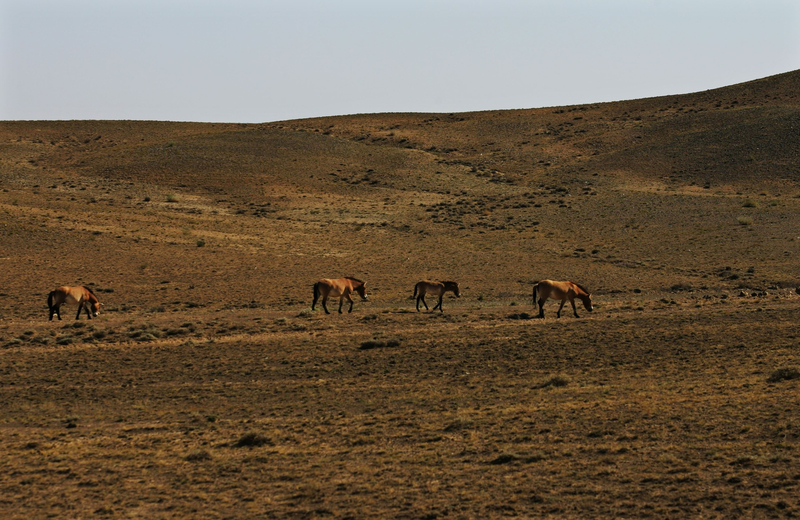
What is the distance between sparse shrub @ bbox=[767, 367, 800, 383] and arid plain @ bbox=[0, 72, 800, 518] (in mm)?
50

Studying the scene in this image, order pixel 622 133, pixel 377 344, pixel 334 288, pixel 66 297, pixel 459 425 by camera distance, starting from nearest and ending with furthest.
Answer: pixel 459 425 < pixel 377 344 < pixel 66 297 < pixel 334 288 < pixel 622 133

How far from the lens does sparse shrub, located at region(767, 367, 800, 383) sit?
59.0 ft

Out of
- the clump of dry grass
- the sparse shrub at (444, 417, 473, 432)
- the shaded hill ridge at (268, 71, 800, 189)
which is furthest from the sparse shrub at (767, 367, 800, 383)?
the shaded hill ridge at (268, 71, 800, 189)

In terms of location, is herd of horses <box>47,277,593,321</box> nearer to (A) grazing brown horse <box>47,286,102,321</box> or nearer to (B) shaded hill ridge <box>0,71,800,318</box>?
(A) grazing brown horse <box>47,286,102,321</box>

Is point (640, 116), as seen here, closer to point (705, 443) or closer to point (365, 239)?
point (365, 239)

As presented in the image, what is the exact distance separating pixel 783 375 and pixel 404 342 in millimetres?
10116

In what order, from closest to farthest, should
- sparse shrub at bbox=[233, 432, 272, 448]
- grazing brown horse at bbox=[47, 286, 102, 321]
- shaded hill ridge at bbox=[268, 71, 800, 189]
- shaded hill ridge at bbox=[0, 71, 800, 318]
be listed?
sparse shrub at bbox=[233, 432, 272, 448]
grazing brown horse at bbox=[47, 286, 102, 321]
shaded hill ridge at bbox=[0, 71, 800, 318]
shaded hill ridge at bbox=[268, 71, 800, 189]

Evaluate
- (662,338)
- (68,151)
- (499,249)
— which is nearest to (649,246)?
(499,249)

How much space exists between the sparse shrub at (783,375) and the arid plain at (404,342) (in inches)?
2.0

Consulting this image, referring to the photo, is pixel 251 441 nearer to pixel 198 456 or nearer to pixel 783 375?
pixel 198 456

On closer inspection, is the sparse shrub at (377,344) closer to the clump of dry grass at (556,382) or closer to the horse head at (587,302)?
the clump of dry grass at (556,382)

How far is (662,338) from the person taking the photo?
2411cm

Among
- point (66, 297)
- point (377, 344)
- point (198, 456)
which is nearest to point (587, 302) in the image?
point (377, 344)

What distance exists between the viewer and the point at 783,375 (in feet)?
59.4
